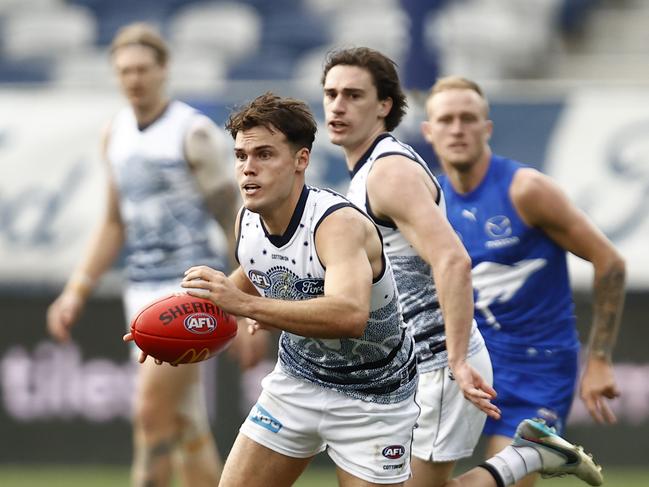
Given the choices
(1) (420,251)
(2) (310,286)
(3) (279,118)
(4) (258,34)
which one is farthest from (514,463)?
(4) (258,34)

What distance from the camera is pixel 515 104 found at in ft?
32.3

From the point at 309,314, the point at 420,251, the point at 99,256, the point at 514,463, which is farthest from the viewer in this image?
the point at 99,256

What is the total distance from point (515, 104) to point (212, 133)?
3.18 metres

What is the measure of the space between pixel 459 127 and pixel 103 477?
4.70 meters

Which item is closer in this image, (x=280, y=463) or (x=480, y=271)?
(x=280, y=463)

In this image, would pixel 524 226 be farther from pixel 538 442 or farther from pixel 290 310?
pixel 290 310

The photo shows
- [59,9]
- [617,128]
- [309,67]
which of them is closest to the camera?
[617,128]

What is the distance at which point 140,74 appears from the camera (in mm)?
7414

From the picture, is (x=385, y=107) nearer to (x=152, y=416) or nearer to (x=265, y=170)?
(x=265, y=170)

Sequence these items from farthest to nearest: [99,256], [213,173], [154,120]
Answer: [99,256]
[154,120]
[213,173]

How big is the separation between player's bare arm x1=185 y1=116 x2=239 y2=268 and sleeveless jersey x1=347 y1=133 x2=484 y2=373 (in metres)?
2.11

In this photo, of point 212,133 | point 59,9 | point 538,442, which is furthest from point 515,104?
point 59,9

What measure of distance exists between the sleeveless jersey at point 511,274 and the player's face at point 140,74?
7.42ft

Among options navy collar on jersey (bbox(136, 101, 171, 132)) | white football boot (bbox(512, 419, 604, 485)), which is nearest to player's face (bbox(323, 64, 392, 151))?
white football boot (bbox(512, 419, 604, 485))
